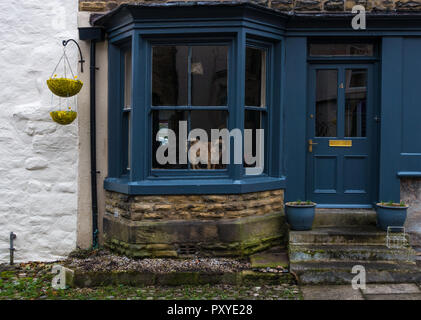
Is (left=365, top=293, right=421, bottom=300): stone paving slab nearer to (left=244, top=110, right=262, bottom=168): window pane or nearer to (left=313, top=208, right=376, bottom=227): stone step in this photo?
(left=313, top=208, right=376, bottom=227): stone step

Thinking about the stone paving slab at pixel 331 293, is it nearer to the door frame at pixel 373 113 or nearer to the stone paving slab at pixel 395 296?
the stone paving slab at pixel 395 296

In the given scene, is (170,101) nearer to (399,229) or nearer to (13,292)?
(13,292)

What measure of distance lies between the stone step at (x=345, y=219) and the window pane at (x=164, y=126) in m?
2.08

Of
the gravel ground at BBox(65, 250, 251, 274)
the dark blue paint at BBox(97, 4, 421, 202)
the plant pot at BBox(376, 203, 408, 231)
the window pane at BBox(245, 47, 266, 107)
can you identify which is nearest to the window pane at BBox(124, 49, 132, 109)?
the dark blue paint at BBox(97, 4, 421, 202)

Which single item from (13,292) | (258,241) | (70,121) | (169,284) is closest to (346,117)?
(258,241)

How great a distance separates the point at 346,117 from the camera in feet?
21.2

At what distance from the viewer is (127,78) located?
640 centimetres

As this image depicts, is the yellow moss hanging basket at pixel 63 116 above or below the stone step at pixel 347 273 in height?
above

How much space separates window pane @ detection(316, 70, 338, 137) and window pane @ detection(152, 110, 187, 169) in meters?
2.03

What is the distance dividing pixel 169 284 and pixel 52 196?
89.0 inches

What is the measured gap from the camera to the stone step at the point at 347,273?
17.1 ft

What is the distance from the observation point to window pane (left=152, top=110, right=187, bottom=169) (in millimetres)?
6066

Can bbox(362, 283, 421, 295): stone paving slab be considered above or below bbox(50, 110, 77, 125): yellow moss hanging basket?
below

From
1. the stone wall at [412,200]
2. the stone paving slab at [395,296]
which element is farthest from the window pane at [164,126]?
the stone wall at [412,200]
